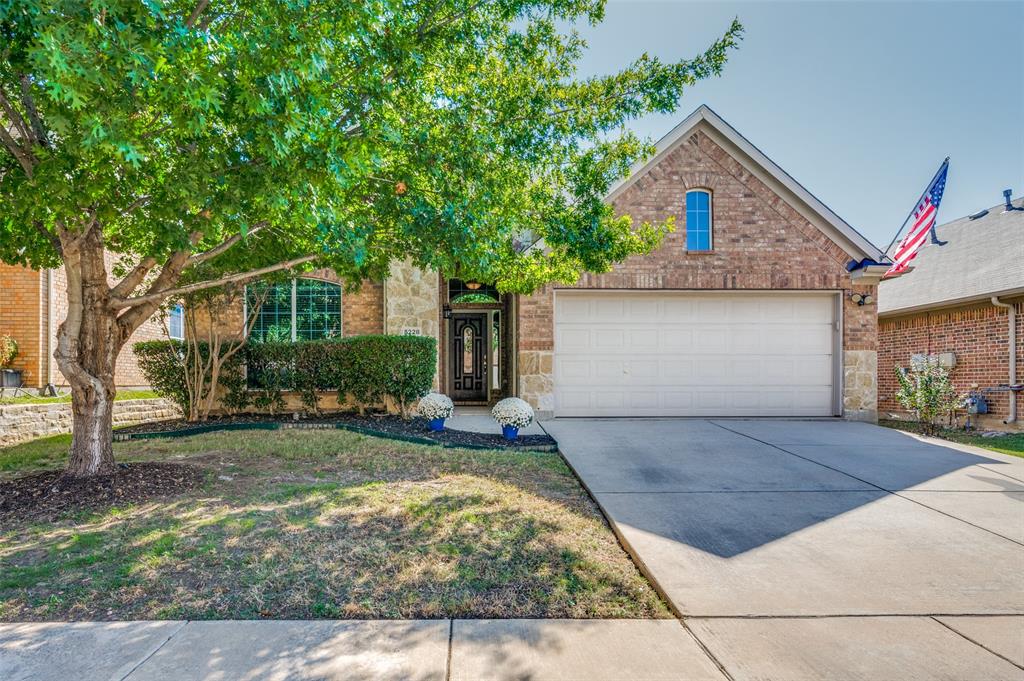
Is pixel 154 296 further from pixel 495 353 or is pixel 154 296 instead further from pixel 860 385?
pixel 860 385

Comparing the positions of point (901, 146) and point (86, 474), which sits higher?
point (901, 146)

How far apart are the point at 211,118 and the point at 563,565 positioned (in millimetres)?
4222

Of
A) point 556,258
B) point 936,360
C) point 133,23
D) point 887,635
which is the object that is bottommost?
point 887,635

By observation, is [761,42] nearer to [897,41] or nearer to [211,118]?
[897,41]

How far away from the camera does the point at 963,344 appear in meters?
12.0

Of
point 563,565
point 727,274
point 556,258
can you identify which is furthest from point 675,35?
point 563,565

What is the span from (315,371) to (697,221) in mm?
7846

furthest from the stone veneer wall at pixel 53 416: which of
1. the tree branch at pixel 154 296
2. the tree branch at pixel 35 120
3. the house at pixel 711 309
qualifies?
the tree branch at pixel 35 120

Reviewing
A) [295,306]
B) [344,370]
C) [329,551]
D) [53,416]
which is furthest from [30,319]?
[329,551]

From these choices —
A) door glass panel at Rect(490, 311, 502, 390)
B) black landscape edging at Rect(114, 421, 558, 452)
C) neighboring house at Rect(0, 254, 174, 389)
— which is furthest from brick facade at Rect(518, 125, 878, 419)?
neighboring house at Rect(0, 254, 174, 389)

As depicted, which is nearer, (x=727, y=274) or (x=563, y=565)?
(x=563, y=565)

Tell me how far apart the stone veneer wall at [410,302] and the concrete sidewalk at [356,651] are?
8.18m

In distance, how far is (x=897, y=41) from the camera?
9.46m

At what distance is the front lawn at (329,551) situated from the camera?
303 cm
